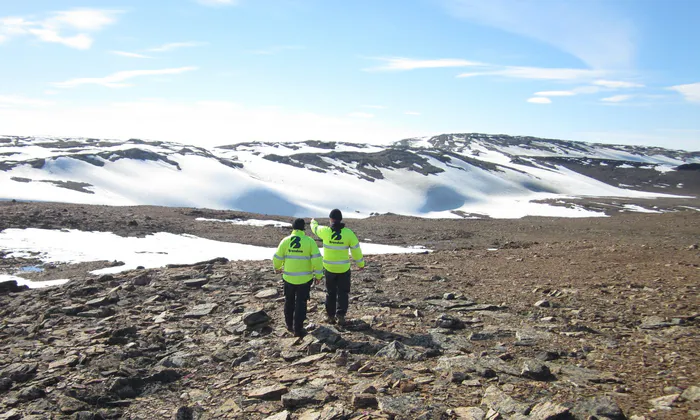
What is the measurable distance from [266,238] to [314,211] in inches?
1184

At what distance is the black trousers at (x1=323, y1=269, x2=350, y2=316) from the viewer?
27.0ft

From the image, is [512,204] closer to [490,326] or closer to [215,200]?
[215,200]

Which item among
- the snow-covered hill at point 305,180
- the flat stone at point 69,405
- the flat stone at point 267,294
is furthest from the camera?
the snow-covered hill at point 305,180

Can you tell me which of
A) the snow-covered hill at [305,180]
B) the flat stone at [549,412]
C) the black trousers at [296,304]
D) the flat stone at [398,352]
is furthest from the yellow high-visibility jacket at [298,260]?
the snow-covered hill at [305,180]

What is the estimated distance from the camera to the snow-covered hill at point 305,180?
52969mm

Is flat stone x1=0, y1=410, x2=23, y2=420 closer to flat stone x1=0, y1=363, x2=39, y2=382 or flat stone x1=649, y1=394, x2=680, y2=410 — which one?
flat stone x1=0, y1=363, x2=39, y2=382

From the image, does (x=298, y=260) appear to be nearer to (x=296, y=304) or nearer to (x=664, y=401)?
(x=296, y=304)

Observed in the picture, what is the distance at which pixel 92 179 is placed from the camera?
5416cm

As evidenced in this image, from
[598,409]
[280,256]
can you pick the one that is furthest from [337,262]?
[598,409]

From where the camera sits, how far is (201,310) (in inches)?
375

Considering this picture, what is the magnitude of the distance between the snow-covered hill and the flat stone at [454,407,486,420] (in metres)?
45.0

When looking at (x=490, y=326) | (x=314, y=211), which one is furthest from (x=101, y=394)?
(x=314, y=211)

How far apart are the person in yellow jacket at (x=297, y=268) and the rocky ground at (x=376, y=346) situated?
0.46 metres

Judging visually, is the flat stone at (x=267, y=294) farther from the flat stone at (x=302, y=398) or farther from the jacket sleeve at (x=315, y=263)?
the flat stone at (x=302, y=398)
